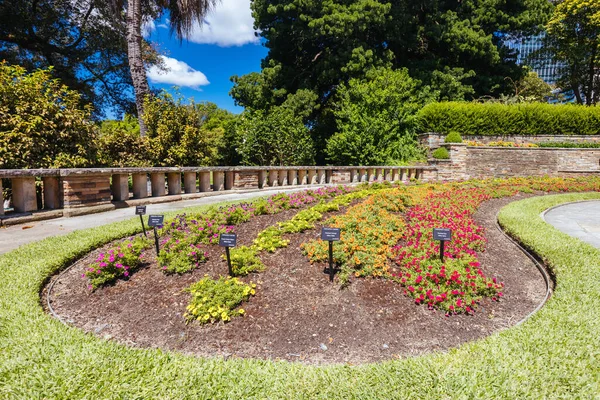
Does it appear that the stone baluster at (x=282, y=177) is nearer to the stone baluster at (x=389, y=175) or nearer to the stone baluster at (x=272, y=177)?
the stone baluster at (x=272, y=177)

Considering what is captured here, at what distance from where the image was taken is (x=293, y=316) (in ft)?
9.99

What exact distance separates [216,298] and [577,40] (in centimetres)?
3007

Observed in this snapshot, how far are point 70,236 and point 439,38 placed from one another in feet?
62.0

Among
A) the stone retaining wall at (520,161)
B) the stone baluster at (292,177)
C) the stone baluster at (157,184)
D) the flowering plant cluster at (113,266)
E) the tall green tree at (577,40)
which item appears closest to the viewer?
the flowering plant cluster at (113,266)

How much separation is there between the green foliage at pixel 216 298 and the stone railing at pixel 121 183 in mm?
4356

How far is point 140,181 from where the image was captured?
7531 mm

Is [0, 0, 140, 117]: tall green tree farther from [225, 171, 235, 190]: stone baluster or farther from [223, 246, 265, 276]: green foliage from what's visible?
[223, 246, 265, 276]: green foliage

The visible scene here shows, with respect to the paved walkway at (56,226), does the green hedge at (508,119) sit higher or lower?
higher

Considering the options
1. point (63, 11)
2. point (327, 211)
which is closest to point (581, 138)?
point (327, 211)

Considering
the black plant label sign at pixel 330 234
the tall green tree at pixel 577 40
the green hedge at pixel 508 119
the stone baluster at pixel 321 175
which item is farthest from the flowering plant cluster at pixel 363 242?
the tall green tree at pixel 577 40

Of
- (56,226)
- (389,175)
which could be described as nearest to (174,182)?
(56,226)

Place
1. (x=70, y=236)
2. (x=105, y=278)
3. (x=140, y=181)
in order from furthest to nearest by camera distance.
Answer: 1. (x=140, y=181)
2. (x=70, y=236)
3. (x=105, y=278)

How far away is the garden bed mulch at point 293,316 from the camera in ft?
8.77

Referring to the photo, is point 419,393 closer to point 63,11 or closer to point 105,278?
point 105,278
